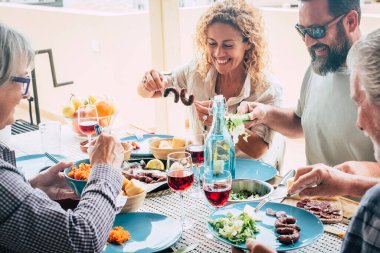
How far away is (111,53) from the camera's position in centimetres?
602

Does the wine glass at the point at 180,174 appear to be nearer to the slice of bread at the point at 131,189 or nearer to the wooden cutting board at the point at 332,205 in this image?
the slice of bread at the point at 131,189

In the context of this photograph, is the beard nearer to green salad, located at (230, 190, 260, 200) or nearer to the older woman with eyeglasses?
green salad, located at (230, 190, 260, 200)

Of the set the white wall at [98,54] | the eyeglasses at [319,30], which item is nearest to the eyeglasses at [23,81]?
the eyeglasses at [319,30]

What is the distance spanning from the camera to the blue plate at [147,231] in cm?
140

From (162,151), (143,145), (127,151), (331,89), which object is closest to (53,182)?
(127,151)

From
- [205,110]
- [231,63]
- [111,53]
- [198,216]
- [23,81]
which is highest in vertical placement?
[23,81]

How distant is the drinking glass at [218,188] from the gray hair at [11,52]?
2.06 feet

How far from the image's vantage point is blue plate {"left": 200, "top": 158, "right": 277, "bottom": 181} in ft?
6.14

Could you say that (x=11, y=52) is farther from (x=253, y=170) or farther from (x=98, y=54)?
(x=98, y=54)

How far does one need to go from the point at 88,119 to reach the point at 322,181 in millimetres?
1169

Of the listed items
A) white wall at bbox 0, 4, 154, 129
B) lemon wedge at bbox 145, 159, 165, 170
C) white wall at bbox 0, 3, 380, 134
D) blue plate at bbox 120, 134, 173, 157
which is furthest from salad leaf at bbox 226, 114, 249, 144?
white wall at bbox 0, 4, 154, 129

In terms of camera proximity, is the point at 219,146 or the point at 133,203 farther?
the point at 219,146

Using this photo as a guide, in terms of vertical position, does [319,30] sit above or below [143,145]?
above

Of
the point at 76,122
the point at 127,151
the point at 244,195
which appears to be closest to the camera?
the point at 244,195
